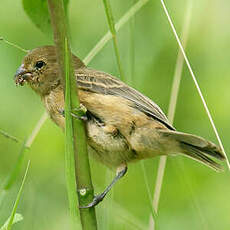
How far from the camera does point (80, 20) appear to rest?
4.32 metres

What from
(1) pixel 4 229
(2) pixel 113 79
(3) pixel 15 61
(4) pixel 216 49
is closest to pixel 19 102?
(3) pixel 15 61

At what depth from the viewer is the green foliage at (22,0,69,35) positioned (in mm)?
2510

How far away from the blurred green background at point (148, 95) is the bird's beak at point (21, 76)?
0.61m

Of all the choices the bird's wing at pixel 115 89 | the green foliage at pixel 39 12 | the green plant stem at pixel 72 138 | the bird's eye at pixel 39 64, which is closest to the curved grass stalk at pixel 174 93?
the bird's wing at pixel 115 89

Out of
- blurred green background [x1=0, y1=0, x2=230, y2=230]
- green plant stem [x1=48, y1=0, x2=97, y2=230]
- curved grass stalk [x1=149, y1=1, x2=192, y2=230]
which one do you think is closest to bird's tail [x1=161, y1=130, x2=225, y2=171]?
curved grass stalk [x1=149, y1=1, x2=192, y2=230]

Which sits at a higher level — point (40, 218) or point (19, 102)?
point (19, 102)

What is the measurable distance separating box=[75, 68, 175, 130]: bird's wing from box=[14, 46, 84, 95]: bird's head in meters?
0.16

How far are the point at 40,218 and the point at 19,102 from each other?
120 centimetres

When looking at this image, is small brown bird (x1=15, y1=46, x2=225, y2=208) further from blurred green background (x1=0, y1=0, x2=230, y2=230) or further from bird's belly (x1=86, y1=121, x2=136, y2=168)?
blurred green background (x1=0, y1=0, x2=230, y2=230)

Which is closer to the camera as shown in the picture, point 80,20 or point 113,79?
point 113,79

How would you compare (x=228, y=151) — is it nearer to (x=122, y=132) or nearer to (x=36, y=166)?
(x=122, y=132)

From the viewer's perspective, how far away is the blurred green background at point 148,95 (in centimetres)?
382

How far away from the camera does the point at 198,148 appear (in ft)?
9.60

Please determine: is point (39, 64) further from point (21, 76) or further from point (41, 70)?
point (21, 76)
